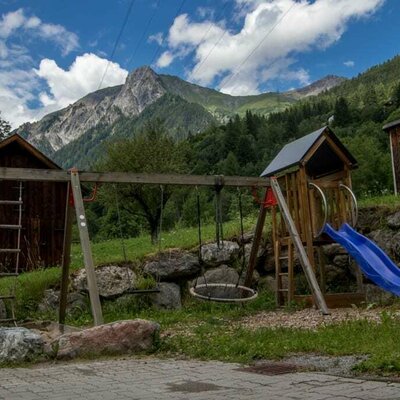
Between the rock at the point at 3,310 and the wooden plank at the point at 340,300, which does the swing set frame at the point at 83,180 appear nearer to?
the rock at the point at 3,310

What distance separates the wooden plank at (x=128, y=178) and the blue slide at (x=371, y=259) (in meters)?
1.77

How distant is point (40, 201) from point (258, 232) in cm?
1044

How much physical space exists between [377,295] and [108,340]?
584cm

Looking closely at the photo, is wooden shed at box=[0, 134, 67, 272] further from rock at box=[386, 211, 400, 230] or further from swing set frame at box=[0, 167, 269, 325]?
rock at box=[386, 211, 400, 230]

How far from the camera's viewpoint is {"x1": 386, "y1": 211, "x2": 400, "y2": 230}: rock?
10798mm

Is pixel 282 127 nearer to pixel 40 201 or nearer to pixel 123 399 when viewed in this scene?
pixel 40 201

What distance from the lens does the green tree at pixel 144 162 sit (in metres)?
26.5

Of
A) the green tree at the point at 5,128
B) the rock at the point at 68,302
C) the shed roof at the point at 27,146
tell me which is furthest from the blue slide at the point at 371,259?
the green tree at the point at 5,128

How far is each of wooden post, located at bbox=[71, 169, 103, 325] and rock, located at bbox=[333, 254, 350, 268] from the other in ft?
19.2

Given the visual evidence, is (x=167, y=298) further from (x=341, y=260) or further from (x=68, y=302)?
(x=341, y=260)

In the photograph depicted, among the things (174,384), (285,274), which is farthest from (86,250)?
(285,274)

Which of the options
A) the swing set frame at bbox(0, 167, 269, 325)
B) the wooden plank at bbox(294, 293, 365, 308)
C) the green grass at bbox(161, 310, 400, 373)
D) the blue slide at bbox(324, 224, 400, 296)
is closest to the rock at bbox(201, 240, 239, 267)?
the swing set frame at bbox(0, 167, 269, 325)

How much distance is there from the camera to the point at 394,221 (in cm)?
1087

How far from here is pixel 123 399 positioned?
4.09 metres
